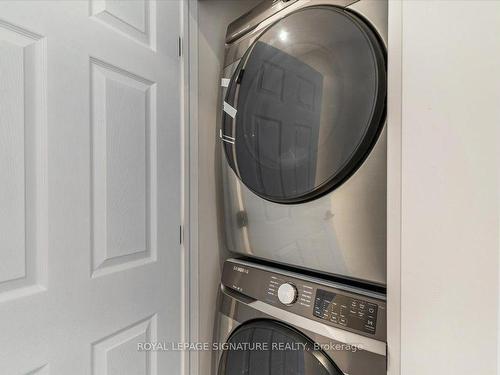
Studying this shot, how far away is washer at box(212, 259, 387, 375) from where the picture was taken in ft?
2.72

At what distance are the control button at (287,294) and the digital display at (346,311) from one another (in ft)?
0.25

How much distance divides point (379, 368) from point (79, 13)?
4.31 ft

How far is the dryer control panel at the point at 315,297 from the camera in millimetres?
824

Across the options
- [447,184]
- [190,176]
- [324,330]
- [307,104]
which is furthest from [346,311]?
[190,176]

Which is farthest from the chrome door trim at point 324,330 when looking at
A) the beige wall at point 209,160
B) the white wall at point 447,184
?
the beige wall at point 209,160

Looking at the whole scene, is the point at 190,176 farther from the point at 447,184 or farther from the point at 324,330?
the point at 447,184

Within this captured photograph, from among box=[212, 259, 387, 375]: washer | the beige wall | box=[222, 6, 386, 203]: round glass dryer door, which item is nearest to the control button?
box=[212, 259, 387, 375]: washer

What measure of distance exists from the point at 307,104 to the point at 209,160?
1.88ft

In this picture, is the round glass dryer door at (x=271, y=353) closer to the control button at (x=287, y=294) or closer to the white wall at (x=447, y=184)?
the control button at (x=287, y=294)

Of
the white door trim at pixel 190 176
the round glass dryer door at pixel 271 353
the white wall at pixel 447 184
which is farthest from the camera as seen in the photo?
the white door trim at pixel 190 176

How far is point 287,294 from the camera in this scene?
101cm

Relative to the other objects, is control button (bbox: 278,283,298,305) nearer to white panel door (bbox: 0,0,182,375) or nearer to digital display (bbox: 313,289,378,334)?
digital display (bbox: 313,289,378,334)

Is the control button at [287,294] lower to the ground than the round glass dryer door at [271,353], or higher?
higher

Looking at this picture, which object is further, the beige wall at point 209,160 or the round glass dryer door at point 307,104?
the beige wall at point 209,160
